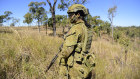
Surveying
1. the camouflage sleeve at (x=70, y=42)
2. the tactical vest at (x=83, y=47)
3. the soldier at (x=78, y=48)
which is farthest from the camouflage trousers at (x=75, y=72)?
the camouflage sleeve at (x=70, y=42)

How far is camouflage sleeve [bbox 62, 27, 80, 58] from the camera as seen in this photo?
1499 millimetres

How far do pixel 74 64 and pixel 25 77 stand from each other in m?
1.05

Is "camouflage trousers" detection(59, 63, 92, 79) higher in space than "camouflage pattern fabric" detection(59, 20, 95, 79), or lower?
lower

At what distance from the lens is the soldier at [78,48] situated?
5.06ft

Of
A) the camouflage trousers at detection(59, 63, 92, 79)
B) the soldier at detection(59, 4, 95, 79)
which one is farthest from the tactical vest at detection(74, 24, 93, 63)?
the camouflage trousers at detection(59, 63, 92, 79)

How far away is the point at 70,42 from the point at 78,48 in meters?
0.20

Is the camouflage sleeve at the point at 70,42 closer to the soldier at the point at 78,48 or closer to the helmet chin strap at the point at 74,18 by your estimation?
the soldier at the point at 78,48

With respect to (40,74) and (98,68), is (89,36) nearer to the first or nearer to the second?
(40,74)

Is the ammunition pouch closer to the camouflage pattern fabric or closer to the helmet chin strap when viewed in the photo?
the camouflage pattern fabric

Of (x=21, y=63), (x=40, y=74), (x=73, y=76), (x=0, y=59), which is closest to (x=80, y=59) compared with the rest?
(x=73, y=76)

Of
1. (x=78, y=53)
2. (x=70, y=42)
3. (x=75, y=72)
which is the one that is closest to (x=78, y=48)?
(x=78, y=53)

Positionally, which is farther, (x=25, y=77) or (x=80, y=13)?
(x=25, y=77)

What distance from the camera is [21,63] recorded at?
2.18 meters

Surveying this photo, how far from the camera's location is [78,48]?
161 cm
